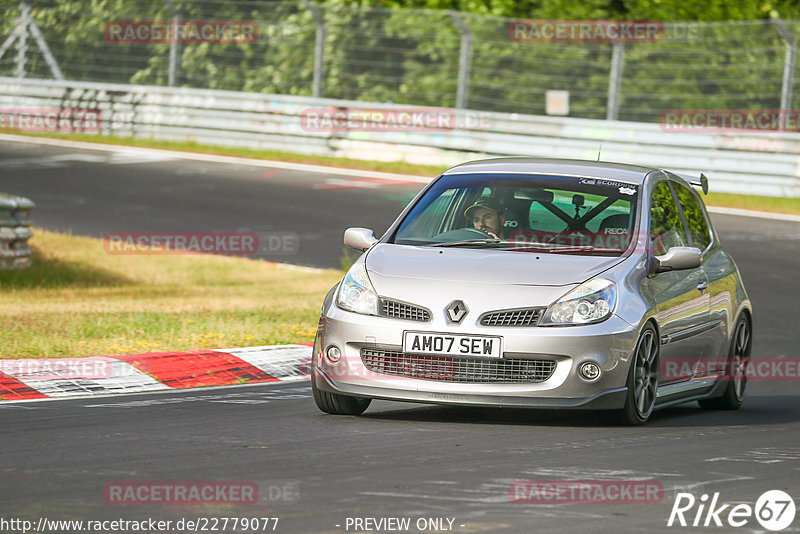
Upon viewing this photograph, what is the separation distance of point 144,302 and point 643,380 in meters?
6.75

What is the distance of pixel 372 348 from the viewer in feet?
26.4

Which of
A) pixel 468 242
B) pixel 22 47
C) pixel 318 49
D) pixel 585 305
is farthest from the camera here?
pixel 22 47

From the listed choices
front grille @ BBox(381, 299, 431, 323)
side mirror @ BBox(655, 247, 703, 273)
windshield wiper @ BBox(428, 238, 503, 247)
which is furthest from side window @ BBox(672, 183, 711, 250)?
front grille @ BBox(381, 299, 431, 323)

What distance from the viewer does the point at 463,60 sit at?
25.9m

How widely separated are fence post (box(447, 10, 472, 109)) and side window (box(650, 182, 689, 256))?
54.0 feet

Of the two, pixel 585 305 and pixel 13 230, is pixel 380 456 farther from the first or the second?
pixel 13 230

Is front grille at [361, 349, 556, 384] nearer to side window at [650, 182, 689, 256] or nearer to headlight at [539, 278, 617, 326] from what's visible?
headlight at [539, 278, 617, 326]

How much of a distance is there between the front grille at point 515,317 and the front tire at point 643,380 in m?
0.61

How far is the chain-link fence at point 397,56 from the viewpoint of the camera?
80.5 ft

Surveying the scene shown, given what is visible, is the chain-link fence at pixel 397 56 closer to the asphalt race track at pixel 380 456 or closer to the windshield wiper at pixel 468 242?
the asphalt race track at pixel 380 456

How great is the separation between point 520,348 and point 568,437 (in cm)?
52

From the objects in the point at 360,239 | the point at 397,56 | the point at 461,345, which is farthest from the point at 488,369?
the point at 397,56

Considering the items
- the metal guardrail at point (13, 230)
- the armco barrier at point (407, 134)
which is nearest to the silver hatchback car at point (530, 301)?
the metal guardrail at point (13, 230)

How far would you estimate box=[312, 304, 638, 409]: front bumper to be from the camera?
783 centimetres
